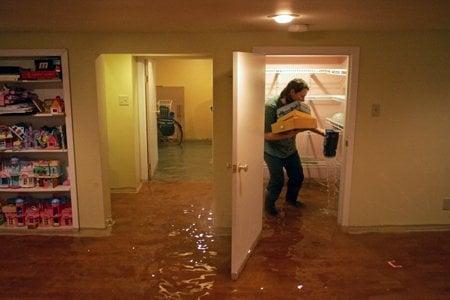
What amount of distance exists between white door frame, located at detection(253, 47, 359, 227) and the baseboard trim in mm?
85

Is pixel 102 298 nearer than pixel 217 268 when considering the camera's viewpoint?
Yes

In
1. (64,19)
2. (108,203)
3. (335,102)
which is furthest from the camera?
(335,102)

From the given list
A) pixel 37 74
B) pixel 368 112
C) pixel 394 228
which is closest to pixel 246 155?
pixel 368 112

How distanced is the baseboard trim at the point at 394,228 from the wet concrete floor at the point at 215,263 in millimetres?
73

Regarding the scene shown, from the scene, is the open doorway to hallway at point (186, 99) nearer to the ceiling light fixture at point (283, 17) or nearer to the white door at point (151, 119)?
the white door at point (151, 119)

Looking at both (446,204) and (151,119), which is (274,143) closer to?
(446,204)

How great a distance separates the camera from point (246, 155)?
3232 mm

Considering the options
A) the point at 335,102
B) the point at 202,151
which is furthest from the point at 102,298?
the point at 202,151

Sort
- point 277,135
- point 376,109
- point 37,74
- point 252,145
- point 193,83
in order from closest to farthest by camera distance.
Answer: point 252,145
point 37,74
point 376,109
point 277,135
point 193,83

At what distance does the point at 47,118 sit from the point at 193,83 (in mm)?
5024

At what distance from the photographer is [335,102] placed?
18.6ft

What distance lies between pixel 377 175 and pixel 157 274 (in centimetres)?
224

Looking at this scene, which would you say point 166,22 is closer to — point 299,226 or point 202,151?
point 299,226

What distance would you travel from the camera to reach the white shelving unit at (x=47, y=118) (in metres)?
3.73
